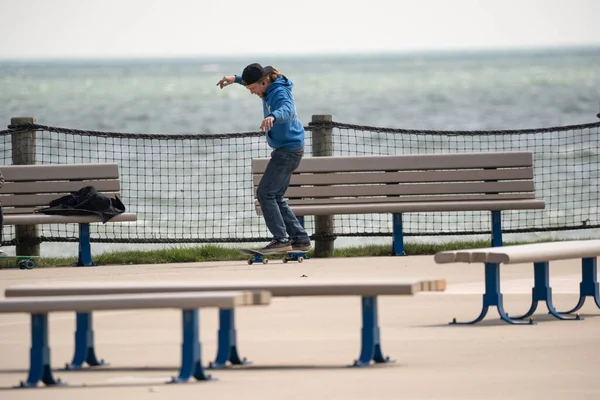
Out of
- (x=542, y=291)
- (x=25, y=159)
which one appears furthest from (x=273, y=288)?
(x=25, y=159)

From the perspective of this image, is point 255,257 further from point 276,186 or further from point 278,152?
point 278,152

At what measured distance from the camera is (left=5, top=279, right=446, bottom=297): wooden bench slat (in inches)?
262

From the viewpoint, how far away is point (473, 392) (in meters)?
5.98

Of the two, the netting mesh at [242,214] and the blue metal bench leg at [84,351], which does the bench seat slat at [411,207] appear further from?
the blue metal bench leg at [84,351]

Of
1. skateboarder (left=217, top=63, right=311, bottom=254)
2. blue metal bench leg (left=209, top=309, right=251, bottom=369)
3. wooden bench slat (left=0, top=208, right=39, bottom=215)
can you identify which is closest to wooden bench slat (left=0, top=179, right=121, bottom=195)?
wooden bench slat (left=0, top=208, right=39, bottom=215)

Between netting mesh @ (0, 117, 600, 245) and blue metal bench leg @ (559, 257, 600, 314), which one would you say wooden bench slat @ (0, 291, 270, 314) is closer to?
blue metal bench leg @ (559, 257, 600, 314)

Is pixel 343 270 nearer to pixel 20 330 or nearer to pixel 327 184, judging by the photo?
pixel 327 184

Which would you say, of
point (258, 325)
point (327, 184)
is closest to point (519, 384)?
point (258, 325)

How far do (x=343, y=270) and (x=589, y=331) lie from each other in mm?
3800

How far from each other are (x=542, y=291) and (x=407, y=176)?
474 cm

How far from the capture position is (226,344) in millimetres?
6934

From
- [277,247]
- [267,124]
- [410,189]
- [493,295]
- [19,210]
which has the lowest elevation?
[493,295]

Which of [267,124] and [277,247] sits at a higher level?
[267,124]

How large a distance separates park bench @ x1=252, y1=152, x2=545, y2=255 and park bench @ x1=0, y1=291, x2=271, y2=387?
6.38 meters
